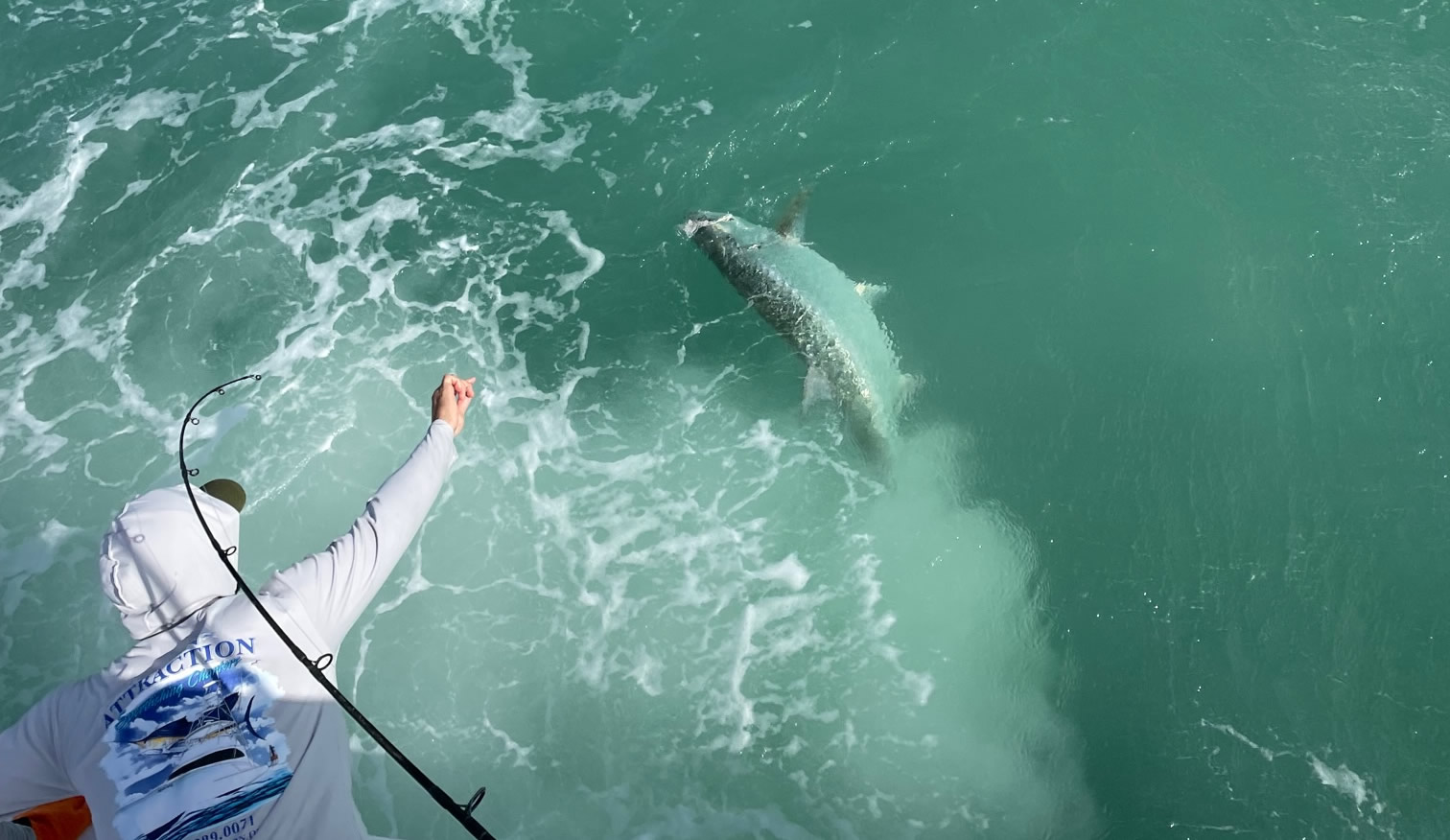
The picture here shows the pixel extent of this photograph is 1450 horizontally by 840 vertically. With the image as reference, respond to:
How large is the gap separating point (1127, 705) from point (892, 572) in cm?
318

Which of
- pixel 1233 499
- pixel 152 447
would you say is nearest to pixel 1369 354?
pixel 1233 499

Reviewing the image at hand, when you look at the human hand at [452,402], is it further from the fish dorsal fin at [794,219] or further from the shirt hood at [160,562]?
the fish dorsal fin at [794,219]

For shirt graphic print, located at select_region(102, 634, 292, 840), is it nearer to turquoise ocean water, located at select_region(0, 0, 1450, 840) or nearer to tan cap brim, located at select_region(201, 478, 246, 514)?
tan cap brim, located at select_region(201, 478, 246, 514)

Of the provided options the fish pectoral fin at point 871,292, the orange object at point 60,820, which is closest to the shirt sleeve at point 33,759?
the orange object at point 60,820

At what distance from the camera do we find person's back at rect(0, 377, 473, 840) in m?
4.90

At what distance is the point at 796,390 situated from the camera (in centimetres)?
1380

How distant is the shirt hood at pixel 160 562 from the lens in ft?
16.8

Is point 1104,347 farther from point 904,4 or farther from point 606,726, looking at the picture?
point 606,726

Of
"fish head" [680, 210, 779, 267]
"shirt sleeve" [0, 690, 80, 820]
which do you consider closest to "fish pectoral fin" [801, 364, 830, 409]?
"fish head" [680, 210, 779, 267]

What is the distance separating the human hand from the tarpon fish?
7.47 metres

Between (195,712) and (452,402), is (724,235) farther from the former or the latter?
(195,712)

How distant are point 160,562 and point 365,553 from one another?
105 centimetres

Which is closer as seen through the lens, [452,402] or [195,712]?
[195,712]

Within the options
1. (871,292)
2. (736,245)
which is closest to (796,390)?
(871,292)
